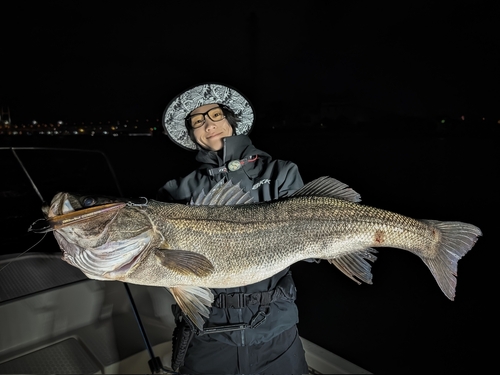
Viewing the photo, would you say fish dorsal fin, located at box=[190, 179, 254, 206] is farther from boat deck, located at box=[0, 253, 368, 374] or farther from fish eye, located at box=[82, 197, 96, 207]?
boat deck, located at box=[0, 253, 368, 374]

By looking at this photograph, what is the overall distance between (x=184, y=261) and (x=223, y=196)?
1.40 ft

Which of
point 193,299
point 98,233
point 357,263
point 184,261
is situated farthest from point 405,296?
point 98,233

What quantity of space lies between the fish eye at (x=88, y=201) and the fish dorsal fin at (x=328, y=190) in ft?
3.60

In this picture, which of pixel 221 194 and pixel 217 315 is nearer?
pixel 221 194

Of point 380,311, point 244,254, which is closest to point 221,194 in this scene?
point 244,254

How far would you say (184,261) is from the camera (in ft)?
5.35

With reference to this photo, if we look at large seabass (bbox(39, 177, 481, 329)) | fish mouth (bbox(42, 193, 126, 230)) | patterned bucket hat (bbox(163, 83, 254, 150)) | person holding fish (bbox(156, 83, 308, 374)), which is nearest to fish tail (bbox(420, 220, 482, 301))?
large seabass (bbox(39, 177, 481, 329))

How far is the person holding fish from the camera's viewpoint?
1926 mm

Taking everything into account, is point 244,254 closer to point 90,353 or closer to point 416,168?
point 90,353

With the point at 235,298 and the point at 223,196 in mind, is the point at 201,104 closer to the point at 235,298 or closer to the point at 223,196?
→ the point at 223,196

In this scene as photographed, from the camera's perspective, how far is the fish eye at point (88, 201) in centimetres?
153

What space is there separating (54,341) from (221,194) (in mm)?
2630

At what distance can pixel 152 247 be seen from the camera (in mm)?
1632

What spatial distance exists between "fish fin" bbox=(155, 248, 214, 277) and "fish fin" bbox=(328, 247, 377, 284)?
0.76 meters
